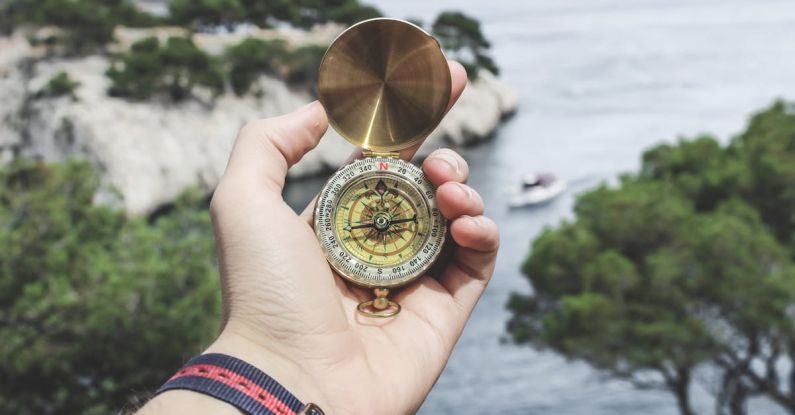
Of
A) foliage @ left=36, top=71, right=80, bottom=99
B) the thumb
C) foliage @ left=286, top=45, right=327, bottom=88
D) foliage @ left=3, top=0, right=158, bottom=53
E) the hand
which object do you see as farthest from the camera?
foliage @ left=286, top=45, right=327, bottom=88

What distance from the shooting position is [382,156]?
7.91 ft

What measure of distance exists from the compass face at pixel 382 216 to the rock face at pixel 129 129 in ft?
53.2

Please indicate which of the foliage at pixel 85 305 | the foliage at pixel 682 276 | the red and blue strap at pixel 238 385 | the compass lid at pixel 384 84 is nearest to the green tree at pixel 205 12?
the foliage at pixel 682 276

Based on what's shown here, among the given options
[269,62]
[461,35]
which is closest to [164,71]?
[269,62]

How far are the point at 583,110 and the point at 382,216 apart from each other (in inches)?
903

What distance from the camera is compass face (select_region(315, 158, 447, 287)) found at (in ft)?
7.70

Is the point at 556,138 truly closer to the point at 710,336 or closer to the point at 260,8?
the point at 260,8

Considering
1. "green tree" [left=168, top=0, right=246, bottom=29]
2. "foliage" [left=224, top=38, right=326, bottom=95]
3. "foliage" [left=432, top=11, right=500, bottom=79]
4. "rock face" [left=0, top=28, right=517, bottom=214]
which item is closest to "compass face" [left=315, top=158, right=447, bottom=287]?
"rock face" [left=0, top=28, right=517, bottom=214]

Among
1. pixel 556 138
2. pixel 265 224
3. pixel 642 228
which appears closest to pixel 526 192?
pixel 556 138

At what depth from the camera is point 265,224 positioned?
206 cm

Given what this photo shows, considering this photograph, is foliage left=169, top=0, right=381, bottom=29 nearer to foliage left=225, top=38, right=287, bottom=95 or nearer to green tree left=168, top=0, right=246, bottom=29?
green tree left=168, top=0, right=246, bottom=29

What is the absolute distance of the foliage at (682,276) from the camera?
26.9 ft

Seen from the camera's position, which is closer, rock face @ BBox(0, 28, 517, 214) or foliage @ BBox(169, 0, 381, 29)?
rock face @ BBox(0, 28, 517, 214)

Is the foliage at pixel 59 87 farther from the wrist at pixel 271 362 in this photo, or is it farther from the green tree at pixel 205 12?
the wrist at pixel 271 362
